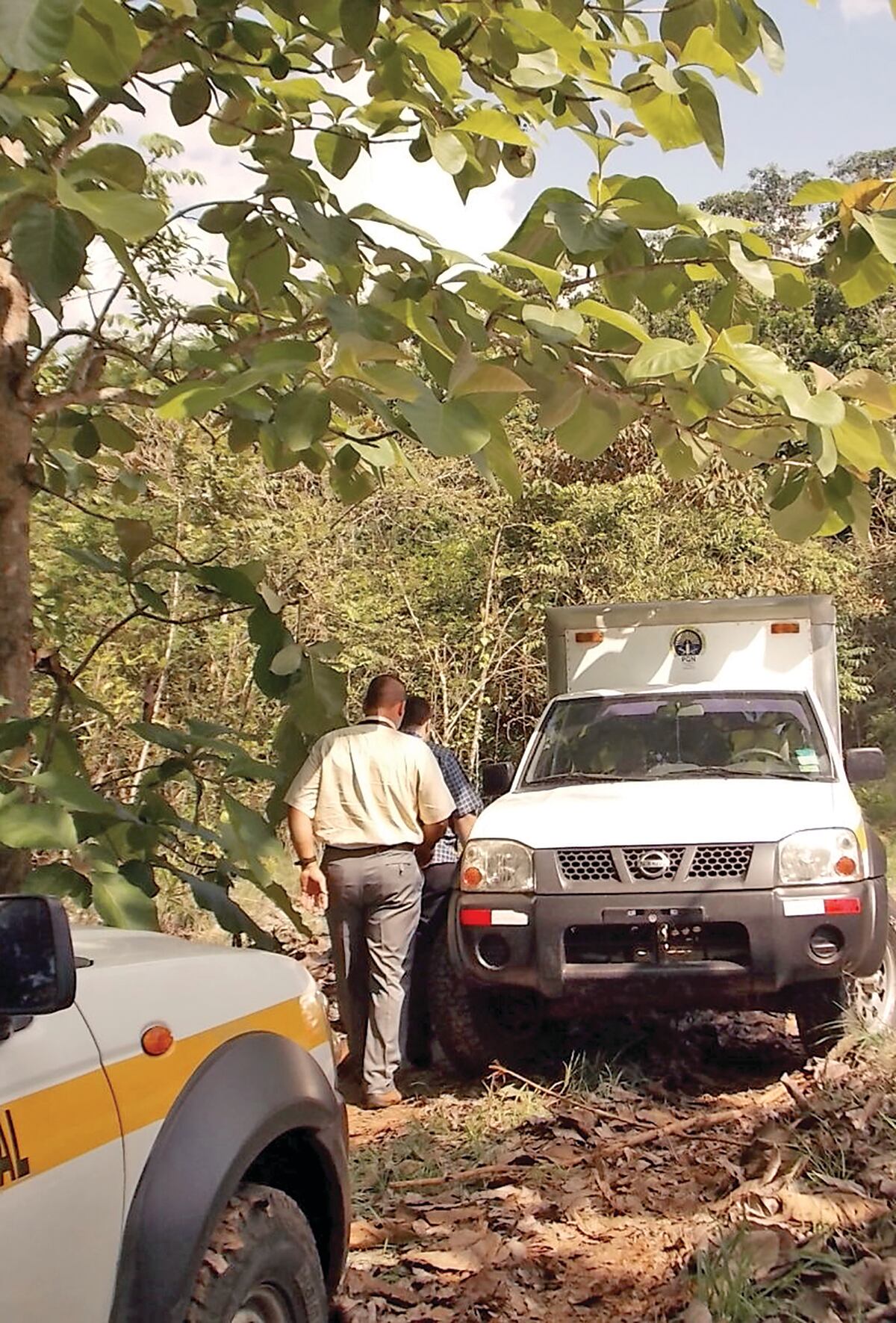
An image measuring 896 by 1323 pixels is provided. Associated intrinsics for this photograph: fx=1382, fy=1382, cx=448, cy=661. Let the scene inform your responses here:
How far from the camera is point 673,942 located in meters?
5.77

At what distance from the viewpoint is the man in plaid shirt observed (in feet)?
22.0

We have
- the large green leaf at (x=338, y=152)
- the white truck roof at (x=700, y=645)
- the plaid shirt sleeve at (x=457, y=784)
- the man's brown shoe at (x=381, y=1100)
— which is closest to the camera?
the large green leaf at (x=338, y=152)

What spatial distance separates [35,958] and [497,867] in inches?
165

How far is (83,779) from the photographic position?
2.87 m

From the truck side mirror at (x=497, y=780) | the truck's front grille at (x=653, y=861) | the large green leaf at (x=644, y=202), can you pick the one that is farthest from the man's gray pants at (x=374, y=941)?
the large green leaf at (x=644, y=202)

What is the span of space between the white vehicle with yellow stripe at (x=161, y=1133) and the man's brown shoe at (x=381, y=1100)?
10.9 feet

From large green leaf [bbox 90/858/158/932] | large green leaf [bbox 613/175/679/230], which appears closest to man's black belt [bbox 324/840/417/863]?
large green leaf [bbox 90/858/158/932]

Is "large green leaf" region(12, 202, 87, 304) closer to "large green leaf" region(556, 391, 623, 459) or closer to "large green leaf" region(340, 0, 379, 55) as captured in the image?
"large green leaf" region(340, 0, 379, 55)

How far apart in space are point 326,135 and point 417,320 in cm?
90

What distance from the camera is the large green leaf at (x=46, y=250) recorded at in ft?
7.16

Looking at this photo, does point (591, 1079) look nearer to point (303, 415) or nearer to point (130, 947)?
point (130, 947)

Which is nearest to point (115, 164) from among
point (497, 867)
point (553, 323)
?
point (553, 323)

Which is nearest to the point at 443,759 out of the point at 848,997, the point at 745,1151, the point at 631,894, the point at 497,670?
the point at 631,894

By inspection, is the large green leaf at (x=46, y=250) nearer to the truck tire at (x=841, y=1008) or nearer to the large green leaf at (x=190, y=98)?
the large green leaf at (x=190, y=98)
